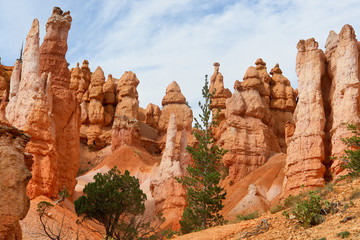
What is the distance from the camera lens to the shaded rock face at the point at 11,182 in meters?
12.8

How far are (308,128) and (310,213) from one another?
73.3 feet

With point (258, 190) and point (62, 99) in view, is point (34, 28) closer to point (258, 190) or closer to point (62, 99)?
point (62, 99)

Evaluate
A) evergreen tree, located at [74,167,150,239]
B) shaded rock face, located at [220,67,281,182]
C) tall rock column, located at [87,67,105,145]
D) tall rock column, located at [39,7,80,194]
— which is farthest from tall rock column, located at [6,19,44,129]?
tall rock column, located at [87,67,105,145]

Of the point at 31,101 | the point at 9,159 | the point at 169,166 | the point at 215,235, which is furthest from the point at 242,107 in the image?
the point at 9,159

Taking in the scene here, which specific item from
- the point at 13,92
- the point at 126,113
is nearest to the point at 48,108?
the point at 13,92

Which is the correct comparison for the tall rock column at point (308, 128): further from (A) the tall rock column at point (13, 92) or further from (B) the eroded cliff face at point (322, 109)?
(A) the tall rock column at point (13, 92)

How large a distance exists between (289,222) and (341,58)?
910 inches

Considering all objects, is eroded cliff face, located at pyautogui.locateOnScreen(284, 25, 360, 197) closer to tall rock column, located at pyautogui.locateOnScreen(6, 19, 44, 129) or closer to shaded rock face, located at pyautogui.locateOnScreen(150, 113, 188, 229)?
shaded rock face, located at pyautogui.locateOnScreen(150, 113, 188, 229)

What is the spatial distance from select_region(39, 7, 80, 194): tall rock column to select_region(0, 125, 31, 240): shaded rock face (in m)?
21.7

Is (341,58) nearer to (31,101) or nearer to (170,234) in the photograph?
(170,234)

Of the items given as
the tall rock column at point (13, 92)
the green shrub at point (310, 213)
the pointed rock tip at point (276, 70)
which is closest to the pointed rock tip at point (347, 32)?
the pointed rock tip at point (276, 70)

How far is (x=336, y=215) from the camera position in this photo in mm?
16875

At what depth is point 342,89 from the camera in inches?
1470

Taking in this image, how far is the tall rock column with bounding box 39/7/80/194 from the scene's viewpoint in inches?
1400
